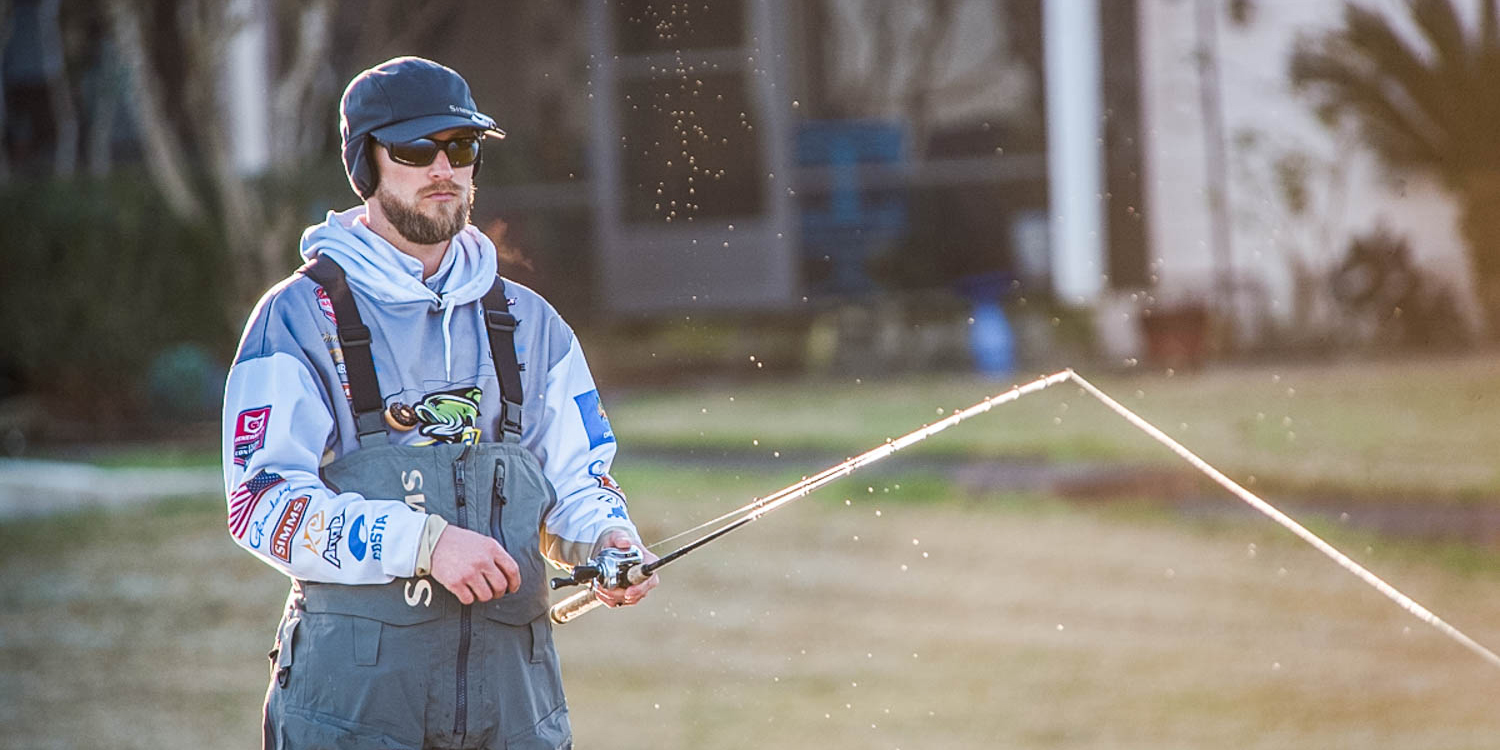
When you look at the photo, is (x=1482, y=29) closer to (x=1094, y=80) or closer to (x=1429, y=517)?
(x=1094, y=80)

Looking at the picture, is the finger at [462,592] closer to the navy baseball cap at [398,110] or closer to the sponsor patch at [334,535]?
the sponsor patch at [334,535]

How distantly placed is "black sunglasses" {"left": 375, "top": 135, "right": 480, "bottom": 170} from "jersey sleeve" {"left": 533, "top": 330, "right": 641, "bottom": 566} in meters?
0.33

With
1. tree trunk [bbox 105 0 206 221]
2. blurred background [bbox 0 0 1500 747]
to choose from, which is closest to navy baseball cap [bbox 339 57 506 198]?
blurred background [bbox 0 0 1500 747]

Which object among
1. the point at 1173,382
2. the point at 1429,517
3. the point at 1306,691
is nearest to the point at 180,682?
the point at 1306,691

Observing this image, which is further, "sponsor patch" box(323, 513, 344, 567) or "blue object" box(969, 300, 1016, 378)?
"blue object" box(969, 300, 1016, 378)

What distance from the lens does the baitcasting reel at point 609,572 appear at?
2783mm

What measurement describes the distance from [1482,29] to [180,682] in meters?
11.5

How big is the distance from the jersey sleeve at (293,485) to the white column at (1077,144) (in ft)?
46.5

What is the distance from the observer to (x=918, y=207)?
17844 millimetres

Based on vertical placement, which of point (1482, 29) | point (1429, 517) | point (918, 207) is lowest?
point (1429, 517)

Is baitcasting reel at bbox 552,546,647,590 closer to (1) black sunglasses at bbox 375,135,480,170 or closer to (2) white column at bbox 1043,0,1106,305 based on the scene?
(1) black sunglasses at bbox 375,135,480,170

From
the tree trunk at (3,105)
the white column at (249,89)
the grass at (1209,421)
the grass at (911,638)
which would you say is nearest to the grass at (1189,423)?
the grass at (1209,421)

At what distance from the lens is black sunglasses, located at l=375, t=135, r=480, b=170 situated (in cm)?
279

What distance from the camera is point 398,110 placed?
280 cm
